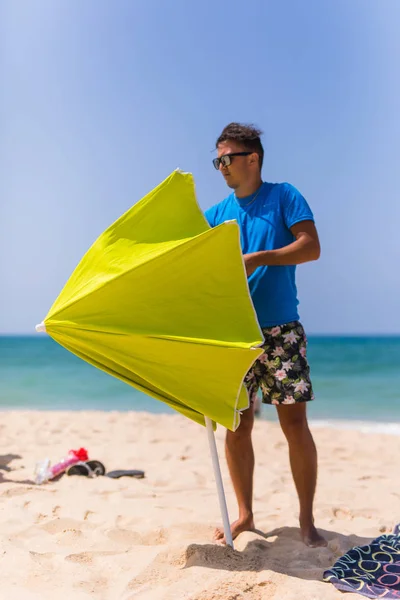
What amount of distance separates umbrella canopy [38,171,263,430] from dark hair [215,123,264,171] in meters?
0.72

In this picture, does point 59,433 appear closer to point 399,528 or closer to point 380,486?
point 380,486

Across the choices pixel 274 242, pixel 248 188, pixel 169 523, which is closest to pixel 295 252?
pixel 274 242

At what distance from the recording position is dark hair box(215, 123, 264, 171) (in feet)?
9.52

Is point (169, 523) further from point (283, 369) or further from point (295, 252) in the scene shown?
point (295, 252)

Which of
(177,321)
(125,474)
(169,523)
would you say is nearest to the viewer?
(177,321)

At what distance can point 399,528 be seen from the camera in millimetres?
2953

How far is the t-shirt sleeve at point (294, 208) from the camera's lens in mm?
2777

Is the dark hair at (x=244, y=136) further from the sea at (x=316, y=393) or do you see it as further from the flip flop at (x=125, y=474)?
the sea at (x=316, y=393)

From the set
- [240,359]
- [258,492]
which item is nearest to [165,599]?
[240,359]

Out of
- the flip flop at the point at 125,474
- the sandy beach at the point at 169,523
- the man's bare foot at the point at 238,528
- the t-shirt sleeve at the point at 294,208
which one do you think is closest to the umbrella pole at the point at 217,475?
the sandy beach at the point at 169,523

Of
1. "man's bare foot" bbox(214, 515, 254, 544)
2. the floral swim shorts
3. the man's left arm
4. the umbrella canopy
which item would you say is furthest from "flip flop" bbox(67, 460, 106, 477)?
the man's left arm

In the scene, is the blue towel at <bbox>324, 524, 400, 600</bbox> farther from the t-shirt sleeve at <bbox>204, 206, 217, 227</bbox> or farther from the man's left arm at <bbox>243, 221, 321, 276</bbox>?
the t-shirt sleeve at <bbox>204, 206, 217, 227</bbox>

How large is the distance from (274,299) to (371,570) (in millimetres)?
1238

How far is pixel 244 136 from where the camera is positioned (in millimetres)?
2896
